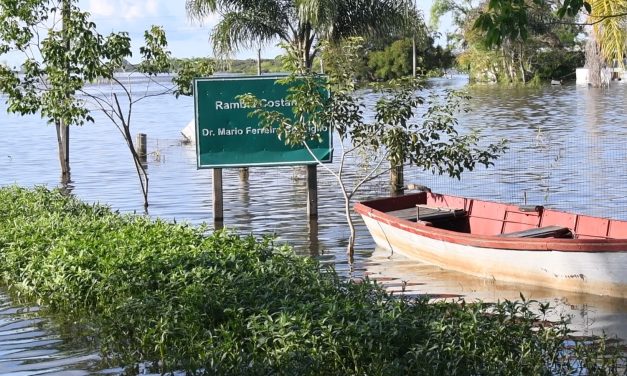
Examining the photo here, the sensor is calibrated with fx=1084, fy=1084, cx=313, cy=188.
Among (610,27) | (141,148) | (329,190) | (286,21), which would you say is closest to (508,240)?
(610,27)

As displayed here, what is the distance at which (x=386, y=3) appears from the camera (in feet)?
92.5

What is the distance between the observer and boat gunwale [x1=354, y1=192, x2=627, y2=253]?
42.0 feet

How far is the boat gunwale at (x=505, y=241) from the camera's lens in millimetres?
12812

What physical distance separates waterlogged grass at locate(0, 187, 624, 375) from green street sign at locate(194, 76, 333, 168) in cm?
541

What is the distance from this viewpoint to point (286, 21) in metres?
28.5

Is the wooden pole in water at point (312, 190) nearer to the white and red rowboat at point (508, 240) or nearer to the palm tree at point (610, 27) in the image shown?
the white and red rowboat at point (508, 240)

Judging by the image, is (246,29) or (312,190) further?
(246,29)

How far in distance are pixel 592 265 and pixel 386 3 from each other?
16.2 m

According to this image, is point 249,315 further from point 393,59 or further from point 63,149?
point 393,59

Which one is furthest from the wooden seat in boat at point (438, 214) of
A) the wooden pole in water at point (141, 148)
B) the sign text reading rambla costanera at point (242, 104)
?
the wooden pole in water at point (141, 148)

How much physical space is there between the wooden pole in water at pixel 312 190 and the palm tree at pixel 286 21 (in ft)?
24.7

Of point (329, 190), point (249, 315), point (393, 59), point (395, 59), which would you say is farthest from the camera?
point (393, 59)

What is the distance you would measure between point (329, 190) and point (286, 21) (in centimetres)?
551

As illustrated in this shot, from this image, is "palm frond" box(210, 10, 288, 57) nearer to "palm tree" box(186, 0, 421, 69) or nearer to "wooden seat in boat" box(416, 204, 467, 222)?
"palm tree" box(186, 0, 421, 69)
